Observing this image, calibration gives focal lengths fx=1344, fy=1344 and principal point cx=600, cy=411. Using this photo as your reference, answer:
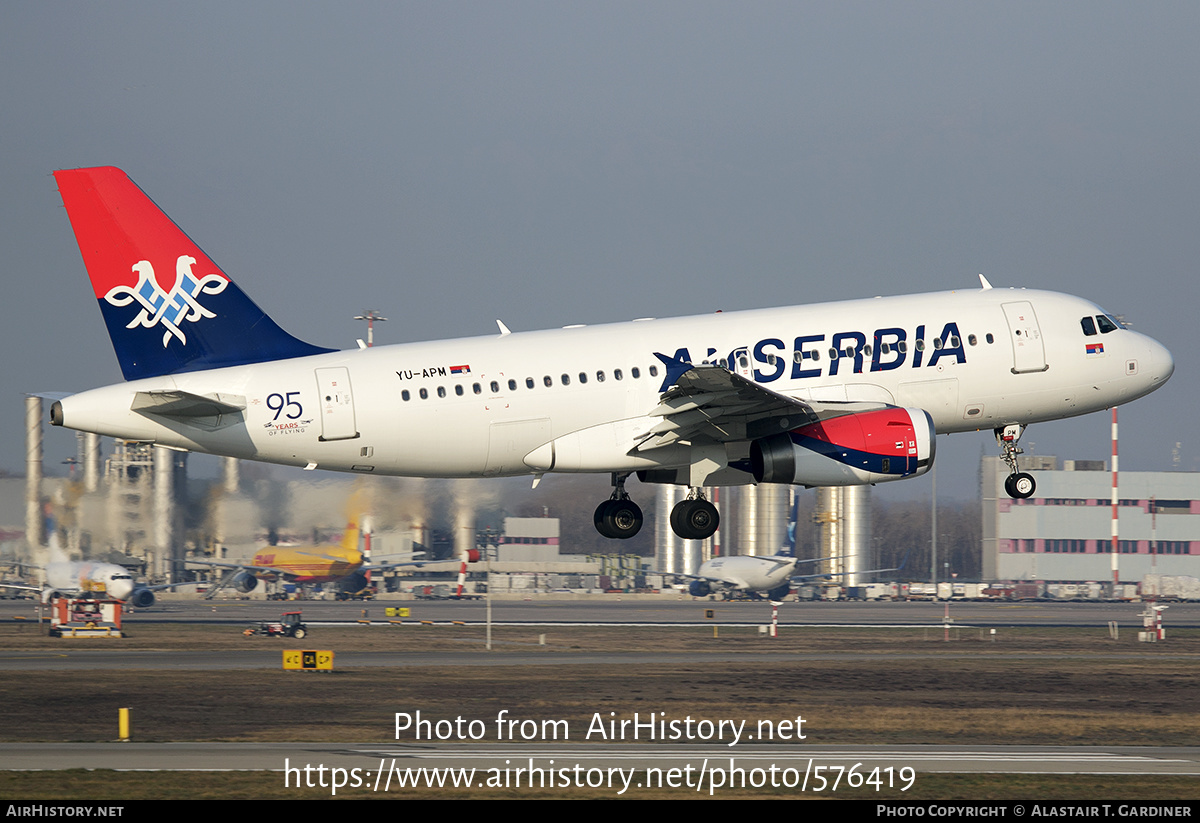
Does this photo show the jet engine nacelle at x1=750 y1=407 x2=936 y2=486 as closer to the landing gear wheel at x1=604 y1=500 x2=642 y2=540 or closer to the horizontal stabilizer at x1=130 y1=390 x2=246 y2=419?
the landing gear wheel at x1=604 y1=500 x2=642 y2=540

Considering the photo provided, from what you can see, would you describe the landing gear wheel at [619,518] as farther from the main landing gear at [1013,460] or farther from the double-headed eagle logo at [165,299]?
the double-headed eagle logo at [165,299]

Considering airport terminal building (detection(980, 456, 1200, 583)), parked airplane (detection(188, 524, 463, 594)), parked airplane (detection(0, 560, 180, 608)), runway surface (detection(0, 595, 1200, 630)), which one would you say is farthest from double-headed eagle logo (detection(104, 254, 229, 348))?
airport terminal building (detection(980, 456, 1200, 583))

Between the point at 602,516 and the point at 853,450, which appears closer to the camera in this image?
the point at 853,450

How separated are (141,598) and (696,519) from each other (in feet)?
217

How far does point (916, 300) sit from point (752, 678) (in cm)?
2333

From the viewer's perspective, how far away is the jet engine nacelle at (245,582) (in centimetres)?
10115

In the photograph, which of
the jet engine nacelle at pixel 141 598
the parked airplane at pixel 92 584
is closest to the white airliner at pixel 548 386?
the parked airplane at pixel 92 584

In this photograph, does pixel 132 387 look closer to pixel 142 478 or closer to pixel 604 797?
pixel 604 797

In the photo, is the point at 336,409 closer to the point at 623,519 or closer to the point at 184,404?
the point at 184,404

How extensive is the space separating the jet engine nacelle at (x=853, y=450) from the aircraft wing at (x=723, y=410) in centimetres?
37

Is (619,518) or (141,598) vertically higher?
(619,518)

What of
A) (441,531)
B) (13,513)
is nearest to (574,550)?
(441,531)

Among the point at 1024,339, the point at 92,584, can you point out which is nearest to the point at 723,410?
the point at 1024,339

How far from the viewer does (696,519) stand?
38.7 m
